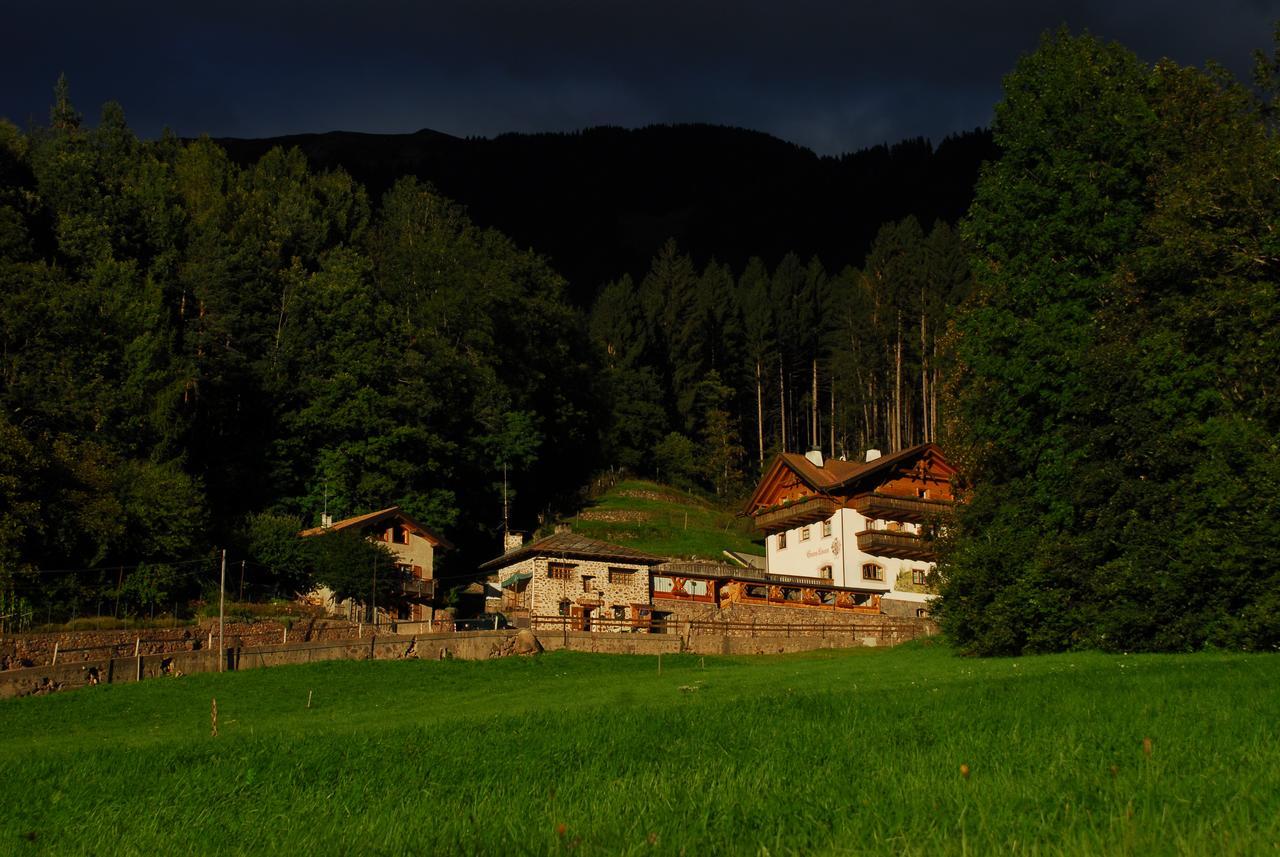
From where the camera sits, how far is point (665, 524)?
87938 mm

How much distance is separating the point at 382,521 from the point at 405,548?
2277 mm

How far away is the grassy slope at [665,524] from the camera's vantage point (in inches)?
3258

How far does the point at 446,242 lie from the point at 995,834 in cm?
9038

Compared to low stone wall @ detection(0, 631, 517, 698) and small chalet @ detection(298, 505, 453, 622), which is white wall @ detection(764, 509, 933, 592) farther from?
low stone wall @ detection(0, 631, 517, 698)

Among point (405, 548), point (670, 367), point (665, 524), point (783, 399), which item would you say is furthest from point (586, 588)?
point (783, 399)

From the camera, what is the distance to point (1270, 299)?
29.8m

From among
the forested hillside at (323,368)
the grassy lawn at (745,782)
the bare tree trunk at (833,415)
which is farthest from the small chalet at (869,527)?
the grassy lawn at (745,782)

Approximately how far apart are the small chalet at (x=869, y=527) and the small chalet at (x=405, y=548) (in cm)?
1994

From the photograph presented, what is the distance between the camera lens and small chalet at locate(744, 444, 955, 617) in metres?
69.2

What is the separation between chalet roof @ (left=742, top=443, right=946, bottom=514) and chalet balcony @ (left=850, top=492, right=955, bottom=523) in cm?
130

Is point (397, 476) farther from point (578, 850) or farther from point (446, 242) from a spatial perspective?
point (578, 850)

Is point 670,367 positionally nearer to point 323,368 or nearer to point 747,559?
point 747,559

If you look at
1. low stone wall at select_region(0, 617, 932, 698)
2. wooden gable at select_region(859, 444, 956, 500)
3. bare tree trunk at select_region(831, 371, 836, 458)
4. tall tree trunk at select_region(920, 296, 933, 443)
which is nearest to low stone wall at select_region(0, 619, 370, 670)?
low stone wall at select_region(0, 617, 932, 698)

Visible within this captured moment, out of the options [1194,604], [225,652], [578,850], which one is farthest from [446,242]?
[578,850]
